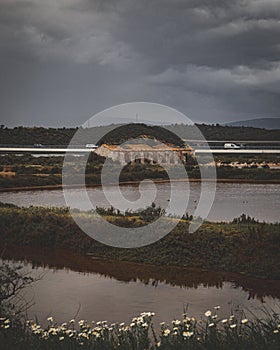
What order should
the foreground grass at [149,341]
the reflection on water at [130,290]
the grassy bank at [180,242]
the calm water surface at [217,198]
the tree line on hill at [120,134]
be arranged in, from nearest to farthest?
the foreground grass at [149,341] → the reflection on water at [130,290] → the grassy bank at [180,242] → the calm water surface at [217,198] → the tree line on hill at [120,134]

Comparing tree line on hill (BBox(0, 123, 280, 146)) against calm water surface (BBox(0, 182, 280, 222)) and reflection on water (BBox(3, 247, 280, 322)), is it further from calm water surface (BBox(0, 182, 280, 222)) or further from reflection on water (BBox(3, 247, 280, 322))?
reflection on water (BBox(3, 247, 280, 322))

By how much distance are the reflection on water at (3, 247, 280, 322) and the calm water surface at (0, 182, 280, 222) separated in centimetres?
440

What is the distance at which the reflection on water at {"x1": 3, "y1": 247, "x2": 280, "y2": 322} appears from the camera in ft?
24.8

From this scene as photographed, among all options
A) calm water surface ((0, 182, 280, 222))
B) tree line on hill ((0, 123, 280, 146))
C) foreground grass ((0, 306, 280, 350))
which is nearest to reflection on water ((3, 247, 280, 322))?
foreground grass ((0, 306, 280, 350))

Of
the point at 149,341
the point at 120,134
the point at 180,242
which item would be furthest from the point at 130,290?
the point at 120,134

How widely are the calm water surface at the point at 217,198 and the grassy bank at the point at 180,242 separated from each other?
2979 millimetres

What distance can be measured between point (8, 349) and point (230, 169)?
2304cm

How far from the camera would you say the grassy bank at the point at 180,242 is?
31.3ft

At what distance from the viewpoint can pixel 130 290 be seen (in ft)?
28.1

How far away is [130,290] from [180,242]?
2087 mm

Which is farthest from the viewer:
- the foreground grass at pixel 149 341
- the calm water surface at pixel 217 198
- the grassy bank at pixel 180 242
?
the calm water surface at pixel 217 198

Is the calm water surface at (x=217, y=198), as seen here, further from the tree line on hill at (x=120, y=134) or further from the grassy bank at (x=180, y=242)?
the tree line on hill at (x=120, y=134)

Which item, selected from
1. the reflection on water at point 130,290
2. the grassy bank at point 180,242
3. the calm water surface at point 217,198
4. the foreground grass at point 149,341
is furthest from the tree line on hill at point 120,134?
the foreground grass at point 149,341

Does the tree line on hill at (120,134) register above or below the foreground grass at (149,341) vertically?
above
